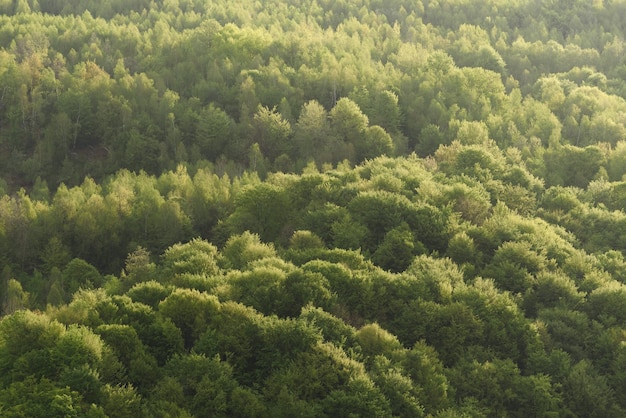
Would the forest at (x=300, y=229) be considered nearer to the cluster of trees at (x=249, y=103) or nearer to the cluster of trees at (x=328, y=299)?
the cluster of trees at (x=328, y=299)

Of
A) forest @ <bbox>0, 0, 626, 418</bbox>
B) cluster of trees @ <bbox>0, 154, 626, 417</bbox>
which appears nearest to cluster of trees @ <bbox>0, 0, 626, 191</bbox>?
forest @ <bbox>0, 0, 626, 418</bbox>

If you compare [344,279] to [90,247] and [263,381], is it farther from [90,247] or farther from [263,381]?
[90,247]

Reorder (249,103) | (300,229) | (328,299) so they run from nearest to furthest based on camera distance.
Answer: (328,299)
(300,229)
(249,103)

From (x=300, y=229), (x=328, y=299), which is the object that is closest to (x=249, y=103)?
(x=300, y=229)

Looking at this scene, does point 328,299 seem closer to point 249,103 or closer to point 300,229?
point 300,229

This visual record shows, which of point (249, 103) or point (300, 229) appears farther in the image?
point (249, 103)

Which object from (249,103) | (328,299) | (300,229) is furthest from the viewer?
(249,103)
